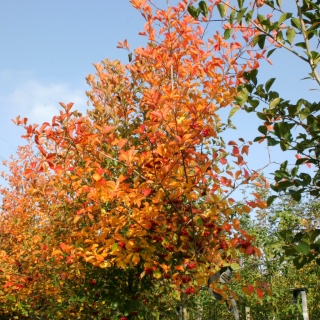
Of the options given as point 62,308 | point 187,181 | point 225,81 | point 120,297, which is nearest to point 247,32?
point 225,81

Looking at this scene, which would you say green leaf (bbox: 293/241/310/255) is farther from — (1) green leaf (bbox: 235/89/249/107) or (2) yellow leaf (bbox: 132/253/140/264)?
(2) yellow leaf (bbox: 132/253/140/264)

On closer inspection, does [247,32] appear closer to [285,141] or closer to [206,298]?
[285,141]

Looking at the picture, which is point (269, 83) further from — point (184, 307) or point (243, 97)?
point (184, 307)

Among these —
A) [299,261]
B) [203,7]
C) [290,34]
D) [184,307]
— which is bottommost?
[184,307]

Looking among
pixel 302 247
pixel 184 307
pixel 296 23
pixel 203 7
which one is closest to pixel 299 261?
pixel 302 247

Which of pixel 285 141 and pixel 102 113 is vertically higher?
pixel 102 113

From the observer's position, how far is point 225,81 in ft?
12.2

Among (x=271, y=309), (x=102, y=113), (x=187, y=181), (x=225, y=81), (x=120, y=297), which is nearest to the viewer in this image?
(x=187, y=181)

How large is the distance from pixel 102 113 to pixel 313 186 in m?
3.23

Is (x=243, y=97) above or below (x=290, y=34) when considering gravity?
below

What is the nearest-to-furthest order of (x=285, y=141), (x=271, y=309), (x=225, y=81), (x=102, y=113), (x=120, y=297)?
(x=285, y=141), (x=225, y=81), (x=120, y=297), (x=102, y=113), (x=271, y=309)

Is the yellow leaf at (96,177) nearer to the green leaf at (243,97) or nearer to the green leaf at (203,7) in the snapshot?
the green leaf at (243,97)

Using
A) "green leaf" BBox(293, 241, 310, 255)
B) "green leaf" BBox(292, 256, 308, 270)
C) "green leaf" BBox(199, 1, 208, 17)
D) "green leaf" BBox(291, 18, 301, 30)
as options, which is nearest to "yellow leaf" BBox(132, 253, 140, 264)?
"green leaf" BBox(292, 256, 308, 270)

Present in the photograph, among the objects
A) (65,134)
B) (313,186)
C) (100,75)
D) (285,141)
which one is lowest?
(313,186)
